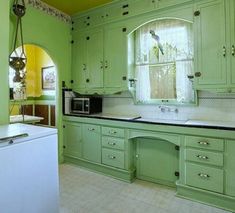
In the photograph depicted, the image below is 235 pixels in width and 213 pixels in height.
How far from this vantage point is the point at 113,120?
2.93m

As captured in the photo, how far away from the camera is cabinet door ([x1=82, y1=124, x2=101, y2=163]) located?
3131mm

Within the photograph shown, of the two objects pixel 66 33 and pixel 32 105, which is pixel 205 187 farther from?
pixel 32 105

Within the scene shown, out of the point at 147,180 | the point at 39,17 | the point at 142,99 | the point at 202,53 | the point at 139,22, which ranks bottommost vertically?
the point at 147,180

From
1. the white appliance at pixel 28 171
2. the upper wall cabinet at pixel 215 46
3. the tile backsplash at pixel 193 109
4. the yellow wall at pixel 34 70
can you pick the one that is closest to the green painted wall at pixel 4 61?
the white appliance at pixel 28 171

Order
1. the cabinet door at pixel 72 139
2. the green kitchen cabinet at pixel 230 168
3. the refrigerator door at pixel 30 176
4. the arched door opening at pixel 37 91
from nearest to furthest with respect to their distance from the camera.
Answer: the refrigerator door at pixel 30 176
the green kitchen cabinet at pixel 230 168
the cabinet door at pixel 72 139
the arched door opening at pixel 37 91

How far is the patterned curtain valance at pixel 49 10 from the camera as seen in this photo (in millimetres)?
A: 3059

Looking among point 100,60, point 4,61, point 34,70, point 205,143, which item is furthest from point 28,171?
point 34,70

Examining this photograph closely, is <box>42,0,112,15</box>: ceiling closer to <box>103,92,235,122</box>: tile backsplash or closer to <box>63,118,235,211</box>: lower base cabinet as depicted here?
<box>103,92,235,122</box>: tile backsplash

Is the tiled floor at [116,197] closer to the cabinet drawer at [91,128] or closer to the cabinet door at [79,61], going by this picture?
the cabinet drawer at [91,128]

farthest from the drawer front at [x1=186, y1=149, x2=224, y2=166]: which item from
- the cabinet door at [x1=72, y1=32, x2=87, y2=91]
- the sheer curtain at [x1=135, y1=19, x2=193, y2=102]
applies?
the cabinet door at [x1=72, y1=32, x2=87, y2=91]

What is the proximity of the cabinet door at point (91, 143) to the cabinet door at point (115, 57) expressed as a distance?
0.77 meters

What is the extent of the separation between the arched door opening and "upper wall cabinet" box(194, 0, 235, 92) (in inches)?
124

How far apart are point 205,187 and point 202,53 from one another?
1639mm

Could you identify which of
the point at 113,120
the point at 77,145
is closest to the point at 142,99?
the point at 113,120
